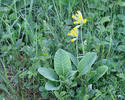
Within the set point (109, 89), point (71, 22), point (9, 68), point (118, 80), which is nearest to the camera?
point (109, 89)

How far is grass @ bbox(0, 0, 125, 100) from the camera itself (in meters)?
2.13

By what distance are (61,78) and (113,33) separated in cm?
88

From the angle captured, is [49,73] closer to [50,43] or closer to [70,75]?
[70,75]

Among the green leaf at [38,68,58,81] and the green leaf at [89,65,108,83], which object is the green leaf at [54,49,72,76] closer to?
the green leaf at [38,68,58,81]

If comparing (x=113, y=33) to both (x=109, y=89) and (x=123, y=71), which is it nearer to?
(x=123, y=71)

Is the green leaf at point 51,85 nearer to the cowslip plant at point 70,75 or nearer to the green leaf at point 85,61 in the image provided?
the cowslip plant at point 70,75

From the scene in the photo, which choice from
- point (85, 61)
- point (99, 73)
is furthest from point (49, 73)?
point (99, 73)

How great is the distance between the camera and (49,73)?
83.9 inches

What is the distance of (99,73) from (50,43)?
24.7 inches

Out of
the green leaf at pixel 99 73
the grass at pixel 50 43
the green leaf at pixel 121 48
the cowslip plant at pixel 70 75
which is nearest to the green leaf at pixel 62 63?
the cowslip plant at pixel 70 75

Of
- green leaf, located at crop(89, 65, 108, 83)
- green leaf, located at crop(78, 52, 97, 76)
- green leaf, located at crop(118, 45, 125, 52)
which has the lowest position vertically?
green leaf, located at crop(89, 65, 108, 83)

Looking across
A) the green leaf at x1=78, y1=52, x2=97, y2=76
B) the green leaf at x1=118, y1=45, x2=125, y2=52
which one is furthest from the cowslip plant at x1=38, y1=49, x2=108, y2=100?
the green leaf at x1=118, y1=45, x2=125, y2=52

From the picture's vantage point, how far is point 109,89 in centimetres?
199

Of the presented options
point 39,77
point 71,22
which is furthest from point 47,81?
point 71,22
